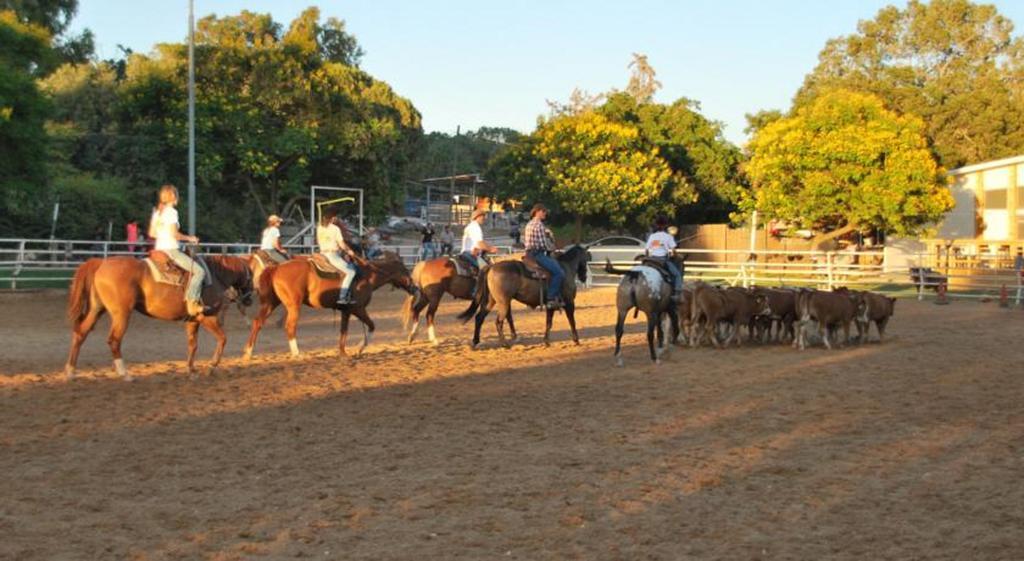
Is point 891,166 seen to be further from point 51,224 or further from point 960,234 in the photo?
point 51,224

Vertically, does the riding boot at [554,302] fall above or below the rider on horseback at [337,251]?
below

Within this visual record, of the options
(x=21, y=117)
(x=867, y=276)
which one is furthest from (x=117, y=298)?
(x=867, y=276)

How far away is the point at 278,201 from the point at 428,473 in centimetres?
3599

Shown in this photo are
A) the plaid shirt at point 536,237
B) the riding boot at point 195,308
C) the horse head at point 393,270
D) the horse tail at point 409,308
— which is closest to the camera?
the riding boot at point 195,308

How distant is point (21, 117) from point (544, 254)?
2037cm

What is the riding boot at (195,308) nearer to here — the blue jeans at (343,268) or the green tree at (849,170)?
the blue jeans at (343,268)

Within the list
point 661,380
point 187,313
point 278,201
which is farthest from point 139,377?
point 278,201

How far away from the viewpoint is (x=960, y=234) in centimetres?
4184

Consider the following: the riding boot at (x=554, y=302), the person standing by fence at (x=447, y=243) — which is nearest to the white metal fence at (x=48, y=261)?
A: the person standing by fence at (x=447, y=243)

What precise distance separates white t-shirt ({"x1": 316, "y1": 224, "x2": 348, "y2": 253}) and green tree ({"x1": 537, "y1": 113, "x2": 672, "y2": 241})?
3243cm

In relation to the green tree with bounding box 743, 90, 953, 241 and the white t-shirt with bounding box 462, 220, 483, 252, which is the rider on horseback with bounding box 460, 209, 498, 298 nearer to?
the white t-shirt with bounding box 462, 220, 483, 252

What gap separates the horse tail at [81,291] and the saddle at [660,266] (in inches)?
296

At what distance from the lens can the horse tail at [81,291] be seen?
1164 centimetres

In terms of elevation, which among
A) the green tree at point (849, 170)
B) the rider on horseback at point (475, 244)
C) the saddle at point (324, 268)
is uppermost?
the green tree at point (849, 170)
